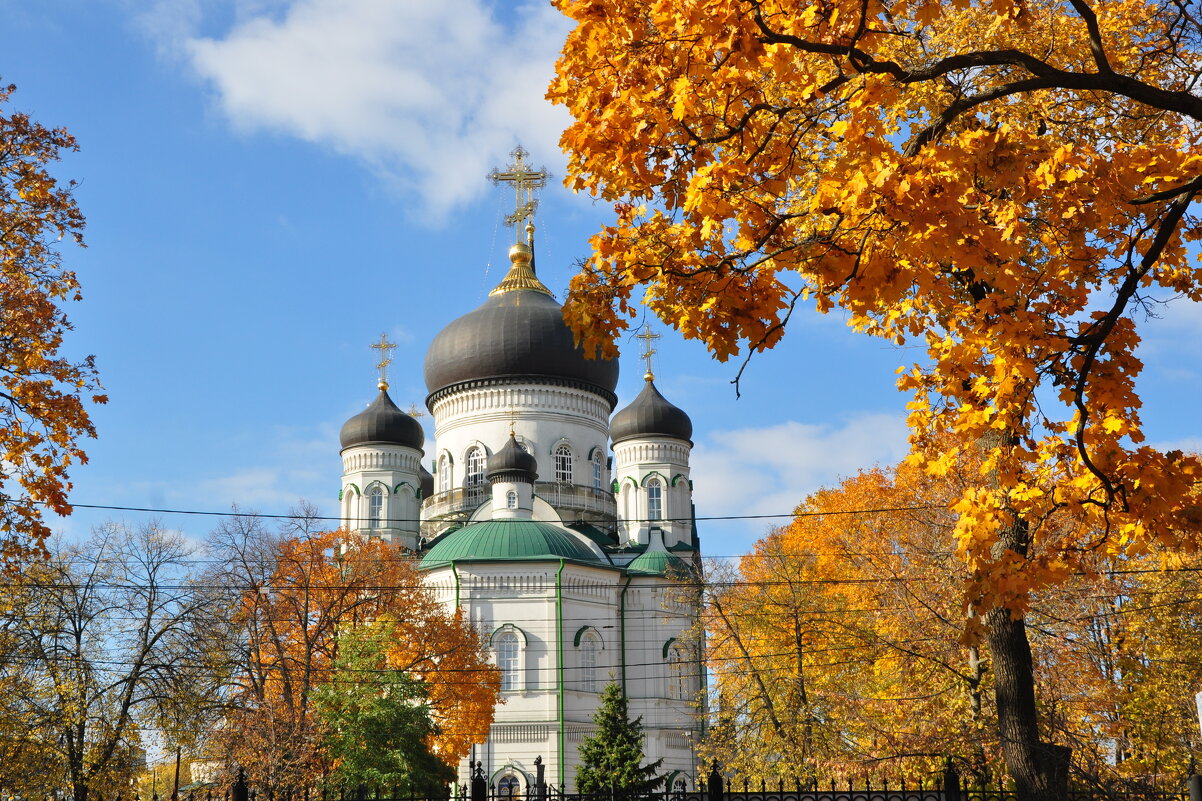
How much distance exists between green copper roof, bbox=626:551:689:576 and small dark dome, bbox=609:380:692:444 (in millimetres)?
5537

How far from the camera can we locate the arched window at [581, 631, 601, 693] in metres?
35.8

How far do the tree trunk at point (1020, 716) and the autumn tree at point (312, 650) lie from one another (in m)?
13.6

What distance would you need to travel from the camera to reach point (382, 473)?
149 feet

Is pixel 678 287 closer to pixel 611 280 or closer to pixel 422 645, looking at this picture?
pixel 611 280

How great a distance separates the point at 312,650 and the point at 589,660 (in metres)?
Result: 12.9

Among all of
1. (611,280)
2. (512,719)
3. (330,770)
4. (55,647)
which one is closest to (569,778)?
(512,719)

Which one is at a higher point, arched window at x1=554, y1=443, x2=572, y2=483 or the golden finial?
the golden finial

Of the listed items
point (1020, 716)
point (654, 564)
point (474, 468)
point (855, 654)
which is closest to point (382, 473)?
point (474, 468)

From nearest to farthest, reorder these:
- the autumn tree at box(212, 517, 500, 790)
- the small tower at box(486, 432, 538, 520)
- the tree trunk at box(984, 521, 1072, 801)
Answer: the tree trunk at box(984, 521, 1072, 801) < the autumn tree at box(212, 517, 500, 790) < the small tower at box(486, 432, 538, 520)

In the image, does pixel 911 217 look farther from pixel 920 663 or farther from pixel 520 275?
pixel 520 275

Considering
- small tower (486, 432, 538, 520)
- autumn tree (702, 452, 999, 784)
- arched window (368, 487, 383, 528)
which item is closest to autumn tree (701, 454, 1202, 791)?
autumn tree (702, 452, 999, 784)

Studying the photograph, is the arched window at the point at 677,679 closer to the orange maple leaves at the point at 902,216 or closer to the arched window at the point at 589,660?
the arched window at the point at 589,660

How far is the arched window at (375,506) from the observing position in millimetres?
44500

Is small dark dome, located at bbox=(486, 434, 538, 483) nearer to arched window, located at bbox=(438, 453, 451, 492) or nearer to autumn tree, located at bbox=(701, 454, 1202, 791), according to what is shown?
arched window, located at bbox=(438, 453, 451, 492)
